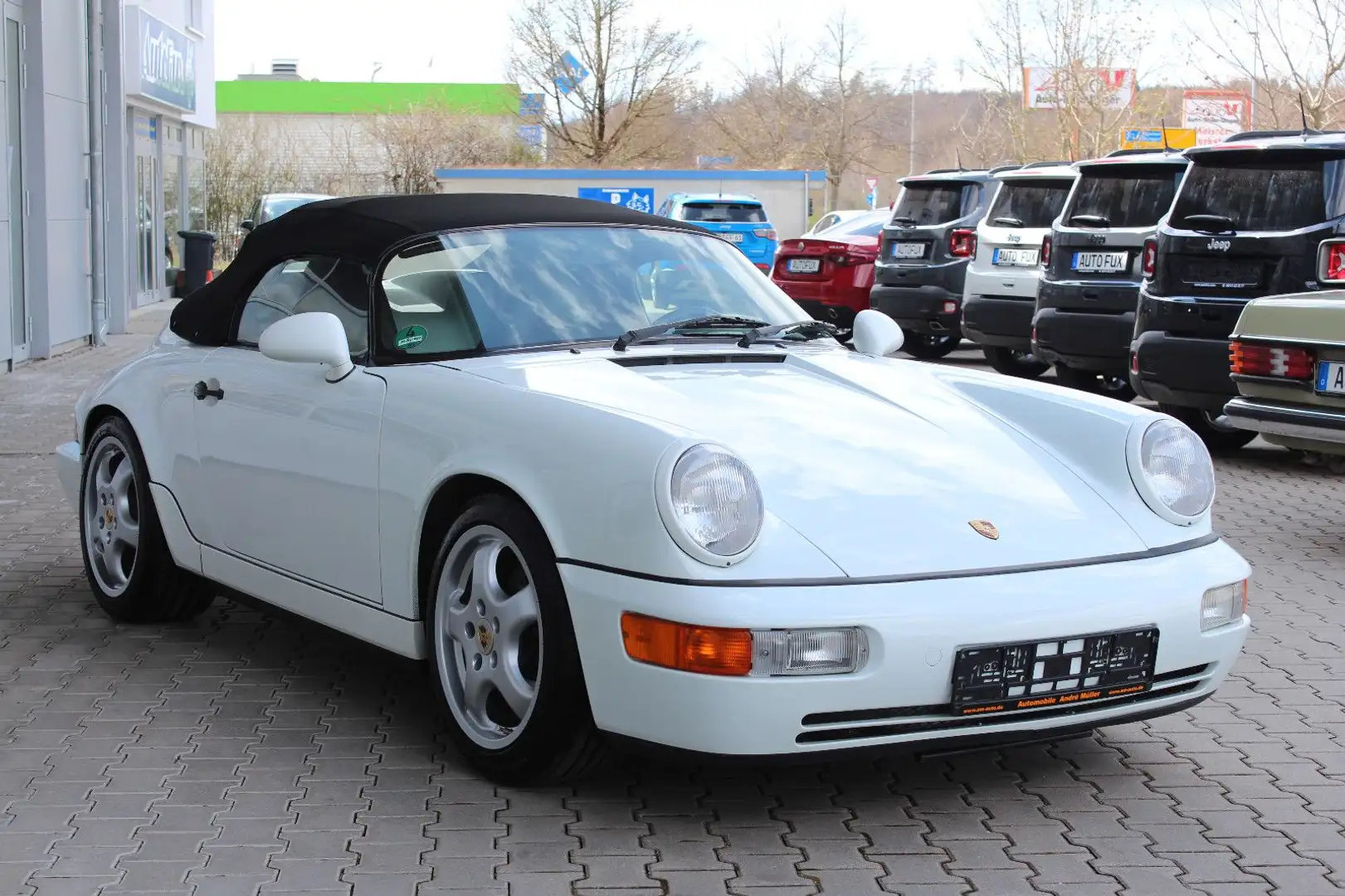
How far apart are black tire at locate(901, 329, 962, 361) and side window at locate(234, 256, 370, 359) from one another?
45.1 ft

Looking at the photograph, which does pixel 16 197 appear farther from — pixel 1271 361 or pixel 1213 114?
pixel 1213 114

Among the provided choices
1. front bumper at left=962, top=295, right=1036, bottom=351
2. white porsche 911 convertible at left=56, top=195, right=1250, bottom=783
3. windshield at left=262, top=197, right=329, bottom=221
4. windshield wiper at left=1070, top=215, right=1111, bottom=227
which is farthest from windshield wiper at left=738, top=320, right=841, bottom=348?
windshield at left=262, top=197, right=329, bottom=221

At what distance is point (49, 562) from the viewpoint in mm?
7078

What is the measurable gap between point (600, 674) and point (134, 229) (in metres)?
23.1

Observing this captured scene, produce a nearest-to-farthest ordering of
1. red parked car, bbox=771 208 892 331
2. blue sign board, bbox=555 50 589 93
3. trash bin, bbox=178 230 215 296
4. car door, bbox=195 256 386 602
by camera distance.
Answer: car door, bbox=195 256 386 602, red parked car, bbox=771 208 892 331, trash bin, bbox=178 230 215 296, blue sign board, bbox=555 50 589 93

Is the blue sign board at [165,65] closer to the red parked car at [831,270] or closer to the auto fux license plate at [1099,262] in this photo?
the red parked car at [831,270]

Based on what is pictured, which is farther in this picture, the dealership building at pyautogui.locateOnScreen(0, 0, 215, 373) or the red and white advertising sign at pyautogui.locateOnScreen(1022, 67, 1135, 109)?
the red and white advertising sign at pyautogui.locateOnScreen(1022, 67, 1135, 109)

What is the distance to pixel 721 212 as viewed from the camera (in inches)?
1011

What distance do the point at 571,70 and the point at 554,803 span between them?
5064 cm

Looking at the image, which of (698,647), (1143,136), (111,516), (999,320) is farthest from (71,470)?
(1143,136)

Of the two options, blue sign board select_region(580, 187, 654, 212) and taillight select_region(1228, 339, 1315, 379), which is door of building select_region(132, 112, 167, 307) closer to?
blue sign board select_region(580, 187, 654, 212)

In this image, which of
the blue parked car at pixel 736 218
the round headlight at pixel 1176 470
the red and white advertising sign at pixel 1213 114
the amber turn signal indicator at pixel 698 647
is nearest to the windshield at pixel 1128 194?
the round headlight at pixel 1176 470

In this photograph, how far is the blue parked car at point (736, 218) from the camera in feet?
83.4

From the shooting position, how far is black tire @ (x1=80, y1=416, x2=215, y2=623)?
19.0ft
